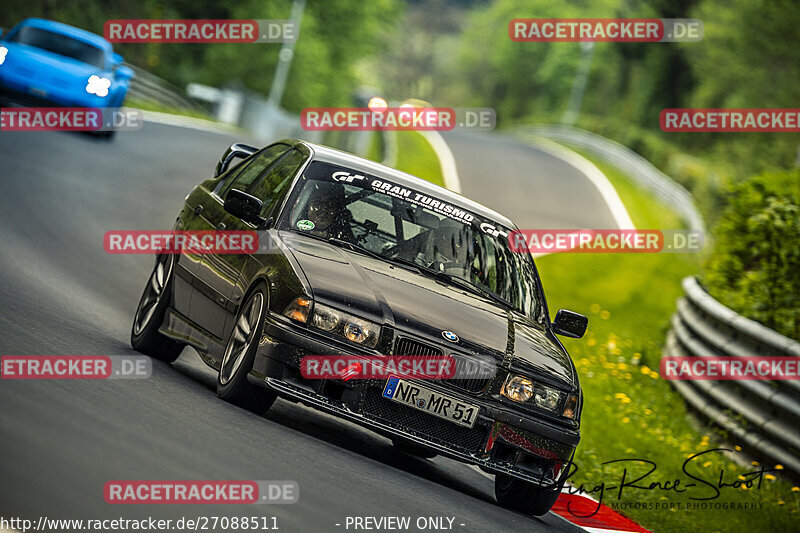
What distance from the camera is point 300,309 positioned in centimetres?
710

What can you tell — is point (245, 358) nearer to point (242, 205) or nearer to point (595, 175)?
point (242, 205)

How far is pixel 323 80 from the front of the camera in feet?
282

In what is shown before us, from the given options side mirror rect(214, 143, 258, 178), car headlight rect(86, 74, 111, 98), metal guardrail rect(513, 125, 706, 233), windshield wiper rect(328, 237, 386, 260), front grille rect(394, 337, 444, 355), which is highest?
metal guardrail rect(513, 125, 706, 233)

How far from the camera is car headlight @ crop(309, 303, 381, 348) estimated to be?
7.11 metres

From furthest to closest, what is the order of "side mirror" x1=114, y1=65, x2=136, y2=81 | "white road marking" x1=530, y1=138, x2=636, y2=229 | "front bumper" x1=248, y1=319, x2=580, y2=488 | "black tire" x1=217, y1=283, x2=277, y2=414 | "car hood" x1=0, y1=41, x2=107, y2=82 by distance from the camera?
"white road marking" x1=530, y1=138, x2=636, y2=229 < "side mirror" x1=114, y1=65, x2=136, y2=81 < "car hood" x1=0, y1=41, x2=107, y2=82 < "black tire" x1=217, y1=283, x2=277, y2=414 < "front bumper" x1=248, y1=319, x2=580, y2=488

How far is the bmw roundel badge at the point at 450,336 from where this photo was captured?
7227 millimetres

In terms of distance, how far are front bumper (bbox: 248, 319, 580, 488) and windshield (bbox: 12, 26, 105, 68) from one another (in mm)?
18114

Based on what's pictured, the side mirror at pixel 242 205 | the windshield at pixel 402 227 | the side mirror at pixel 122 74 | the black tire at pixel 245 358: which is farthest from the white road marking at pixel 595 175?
the black tire at pixel 245 358

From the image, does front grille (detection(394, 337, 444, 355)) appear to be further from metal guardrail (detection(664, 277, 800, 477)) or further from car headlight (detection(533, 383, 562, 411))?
metal guardrail (detection(664, 277, 800, 477))

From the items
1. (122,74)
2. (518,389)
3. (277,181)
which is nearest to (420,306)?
(518,389)

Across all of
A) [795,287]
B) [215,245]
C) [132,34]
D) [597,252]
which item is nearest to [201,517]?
[215,245]

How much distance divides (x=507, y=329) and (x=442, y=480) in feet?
3.20

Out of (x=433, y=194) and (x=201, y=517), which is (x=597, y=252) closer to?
(x=433, y=194)

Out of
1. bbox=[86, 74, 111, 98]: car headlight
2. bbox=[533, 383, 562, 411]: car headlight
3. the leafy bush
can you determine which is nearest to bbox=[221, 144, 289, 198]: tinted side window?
bbox=[533, 383, 562, 411]: car headlight
